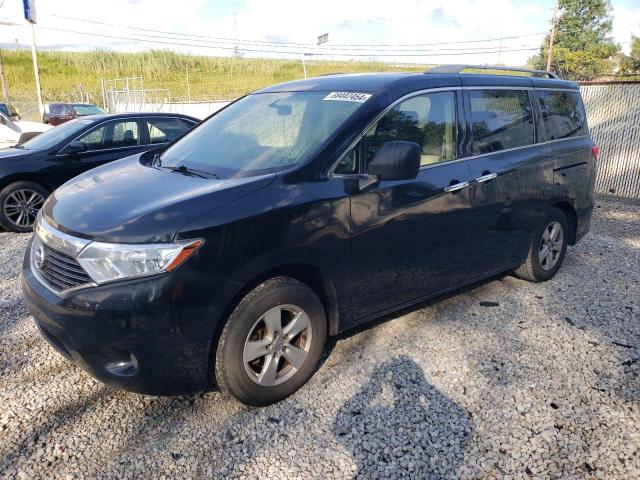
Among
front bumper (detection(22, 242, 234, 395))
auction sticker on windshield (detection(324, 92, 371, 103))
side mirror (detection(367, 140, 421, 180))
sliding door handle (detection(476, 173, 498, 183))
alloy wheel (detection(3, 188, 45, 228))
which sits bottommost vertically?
alloy wheel (detection(3, 188, 45, 228))

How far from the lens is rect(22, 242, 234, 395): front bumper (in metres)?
2.38

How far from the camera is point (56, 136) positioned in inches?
280

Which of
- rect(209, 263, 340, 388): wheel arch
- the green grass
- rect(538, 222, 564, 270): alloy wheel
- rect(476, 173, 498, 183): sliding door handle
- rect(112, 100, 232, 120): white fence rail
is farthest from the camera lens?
the green grass

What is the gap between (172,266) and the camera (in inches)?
94.1

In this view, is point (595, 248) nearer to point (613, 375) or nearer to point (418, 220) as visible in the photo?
point (613, 375)

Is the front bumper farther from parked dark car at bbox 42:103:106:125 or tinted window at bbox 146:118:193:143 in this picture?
parked dark car at bbox 42:103:106:125

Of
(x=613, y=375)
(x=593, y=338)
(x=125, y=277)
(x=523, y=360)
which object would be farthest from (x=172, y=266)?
(x=593, y=338)

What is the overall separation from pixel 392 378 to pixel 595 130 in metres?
8.73

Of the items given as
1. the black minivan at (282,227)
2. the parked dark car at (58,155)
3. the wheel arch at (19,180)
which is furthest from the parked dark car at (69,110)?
the black minivan at (282,227)

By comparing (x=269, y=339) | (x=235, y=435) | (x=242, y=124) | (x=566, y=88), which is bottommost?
(x=235, y=435)

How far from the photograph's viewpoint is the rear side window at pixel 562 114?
4.57 meters

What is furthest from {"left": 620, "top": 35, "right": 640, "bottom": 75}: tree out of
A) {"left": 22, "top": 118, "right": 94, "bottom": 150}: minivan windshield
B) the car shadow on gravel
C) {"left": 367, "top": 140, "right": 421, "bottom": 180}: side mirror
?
the car shadow on gravel

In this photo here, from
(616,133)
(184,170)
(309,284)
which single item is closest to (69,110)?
(616,133)

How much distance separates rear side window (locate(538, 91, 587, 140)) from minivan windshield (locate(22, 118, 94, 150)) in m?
5.97
